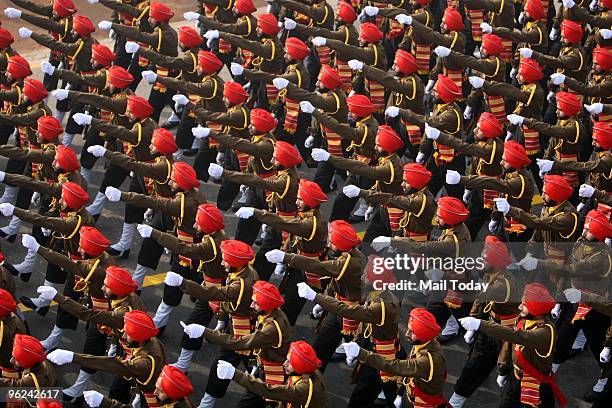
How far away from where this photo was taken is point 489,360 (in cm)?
1380

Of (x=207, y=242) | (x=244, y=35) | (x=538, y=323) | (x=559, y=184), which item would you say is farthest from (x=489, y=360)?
(x=244, y=35)

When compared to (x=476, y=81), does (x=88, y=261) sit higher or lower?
lower

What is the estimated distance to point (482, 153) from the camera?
1666cm

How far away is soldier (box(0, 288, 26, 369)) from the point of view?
13.2 m

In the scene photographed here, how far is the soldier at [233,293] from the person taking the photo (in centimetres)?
1364

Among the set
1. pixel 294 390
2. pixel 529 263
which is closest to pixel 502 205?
pixel 529 263

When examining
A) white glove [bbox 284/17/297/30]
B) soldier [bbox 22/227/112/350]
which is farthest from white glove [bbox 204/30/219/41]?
soldier [bbox 22/227/112/350]

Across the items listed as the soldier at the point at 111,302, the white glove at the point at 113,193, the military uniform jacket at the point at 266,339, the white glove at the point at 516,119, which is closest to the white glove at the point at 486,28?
the white glove at the point at 516,119

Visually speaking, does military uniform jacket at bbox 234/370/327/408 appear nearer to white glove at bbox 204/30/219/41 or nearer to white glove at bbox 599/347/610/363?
white glove at bbox 599/347/610/363

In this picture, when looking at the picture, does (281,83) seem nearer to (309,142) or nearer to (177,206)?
(309,142)

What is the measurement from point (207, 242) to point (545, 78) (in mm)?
8776

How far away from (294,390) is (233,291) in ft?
6.04

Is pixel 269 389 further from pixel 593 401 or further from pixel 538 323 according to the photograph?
pixel 593 401

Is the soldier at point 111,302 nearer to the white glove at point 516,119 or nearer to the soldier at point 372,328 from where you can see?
the soldier at point 372,328
